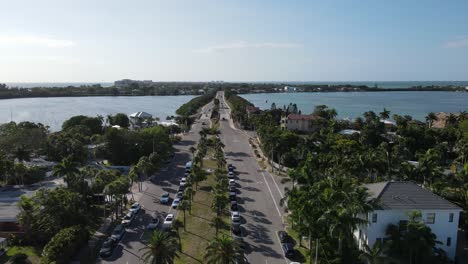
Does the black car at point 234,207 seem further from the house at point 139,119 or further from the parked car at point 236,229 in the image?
the house at point 139,119

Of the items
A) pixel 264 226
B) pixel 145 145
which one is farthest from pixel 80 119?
pixel 264 226

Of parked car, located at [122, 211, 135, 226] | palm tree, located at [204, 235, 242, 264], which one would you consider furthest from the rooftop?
parked car, located at [122, 211, 135, 226]

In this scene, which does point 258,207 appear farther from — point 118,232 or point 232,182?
point 118,232

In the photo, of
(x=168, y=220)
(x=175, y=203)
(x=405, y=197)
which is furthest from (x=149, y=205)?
(x=405, y=197)

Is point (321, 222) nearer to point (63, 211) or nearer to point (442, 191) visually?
point (442, 191)

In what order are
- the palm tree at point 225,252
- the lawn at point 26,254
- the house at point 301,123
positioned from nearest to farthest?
the palm tree at point 225,252
the lawn at point 26,254
the house at point 301,123

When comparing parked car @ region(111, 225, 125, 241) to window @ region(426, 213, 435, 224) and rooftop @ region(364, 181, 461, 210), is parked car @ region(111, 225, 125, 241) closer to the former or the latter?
rooftop @ region(364, 181, 461, 210)

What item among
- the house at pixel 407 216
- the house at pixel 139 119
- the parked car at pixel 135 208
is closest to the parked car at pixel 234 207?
the parked car at pixel 135 208
